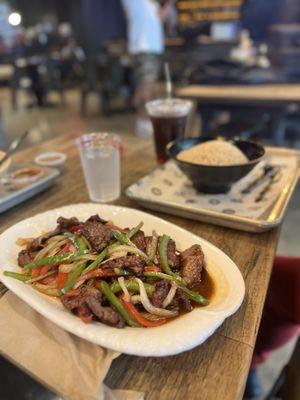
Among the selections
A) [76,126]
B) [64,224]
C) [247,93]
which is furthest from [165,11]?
[64,224]

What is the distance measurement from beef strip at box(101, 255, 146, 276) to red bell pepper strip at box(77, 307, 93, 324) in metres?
0.12

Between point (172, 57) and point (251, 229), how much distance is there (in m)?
6.13

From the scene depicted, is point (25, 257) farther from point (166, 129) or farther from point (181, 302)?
point (166, 129)

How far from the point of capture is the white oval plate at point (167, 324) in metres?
0.57

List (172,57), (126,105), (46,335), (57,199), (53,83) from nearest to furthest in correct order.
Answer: (46,335) < (57,199) < (172,57) < (126,105) < (53,83)

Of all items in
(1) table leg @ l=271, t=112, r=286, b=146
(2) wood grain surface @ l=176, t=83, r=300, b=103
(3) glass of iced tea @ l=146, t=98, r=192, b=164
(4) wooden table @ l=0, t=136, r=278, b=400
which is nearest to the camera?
(4) wooden table @ l=0, t=136, r=278, b=400

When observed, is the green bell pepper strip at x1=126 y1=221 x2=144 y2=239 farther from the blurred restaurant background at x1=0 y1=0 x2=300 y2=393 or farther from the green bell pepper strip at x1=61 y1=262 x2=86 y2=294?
the blurred restaurant background at x1=0 y1=0 x2=300 y2=393

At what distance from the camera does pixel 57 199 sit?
125cm

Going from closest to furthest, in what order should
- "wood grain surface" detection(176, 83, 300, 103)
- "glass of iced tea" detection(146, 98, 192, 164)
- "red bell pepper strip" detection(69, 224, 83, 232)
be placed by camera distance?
"red bell pepper strip" detection(69, 224, 83, 232)
"glass of iced tea" detection(146, 98, 192, 164)
"wood grain surface" detection(176, 83, 300, 103)

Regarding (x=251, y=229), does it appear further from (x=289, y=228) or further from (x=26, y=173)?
(x=289, y=228)

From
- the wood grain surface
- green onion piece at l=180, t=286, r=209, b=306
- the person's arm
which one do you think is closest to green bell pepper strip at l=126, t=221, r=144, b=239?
green onion piece at l=180, t=286, r=209, b=306

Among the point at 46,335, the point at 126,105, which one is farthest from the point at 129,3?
the point at 46,335

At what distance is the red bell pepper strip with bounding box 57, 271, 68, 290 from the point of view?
0.74 metres

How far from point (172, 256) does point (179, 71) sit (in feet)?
20.8
